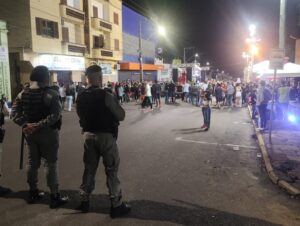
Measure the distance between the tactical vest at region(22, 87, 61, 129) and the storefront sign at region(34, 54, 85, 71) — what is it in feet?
66.7

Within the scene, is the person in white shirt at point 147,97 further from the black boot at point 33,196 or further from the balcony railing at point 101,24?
the black boot at point 33,196

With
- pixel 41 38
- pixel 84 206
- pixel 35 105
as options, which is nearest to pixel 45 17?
pixel 41 38

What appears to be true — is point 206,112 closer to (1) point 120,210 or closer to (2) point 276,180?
(2) point 276,180

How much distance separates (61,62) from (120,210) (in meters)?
23.6

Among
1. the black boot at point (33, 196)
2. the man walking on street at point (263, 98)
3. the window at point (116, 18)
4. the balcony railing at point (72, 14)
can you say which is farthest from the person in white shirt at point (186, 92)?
the black boot at point (33, 196)

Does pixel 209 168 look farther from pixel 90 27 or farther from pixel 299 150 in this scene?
pixel 90 27

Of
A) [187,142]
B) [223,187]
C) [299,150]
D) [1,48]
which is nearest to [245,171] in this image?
[223,187]

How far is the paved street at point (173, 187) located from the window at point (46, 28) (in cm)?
1533

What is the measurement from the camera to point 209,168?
23.5ft

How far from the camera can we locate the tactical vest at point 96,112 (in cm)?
428

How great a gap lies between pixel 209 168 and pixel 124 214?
10.1ft

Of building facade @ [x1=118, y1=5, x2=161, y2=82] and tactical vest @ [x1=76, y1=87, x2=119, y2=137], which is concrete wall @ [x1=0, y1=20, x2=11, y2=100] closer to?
tactical vest @ [x1=76, y1=87, x2=119, y2=137]

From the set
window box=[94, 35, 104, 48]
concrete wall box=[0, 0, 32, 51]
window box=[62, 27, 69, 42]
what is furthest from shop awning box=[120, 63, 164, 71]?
concrete wall box=[0, 0, 32, 51]

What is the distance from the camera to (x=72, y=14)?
2817 centimetres
